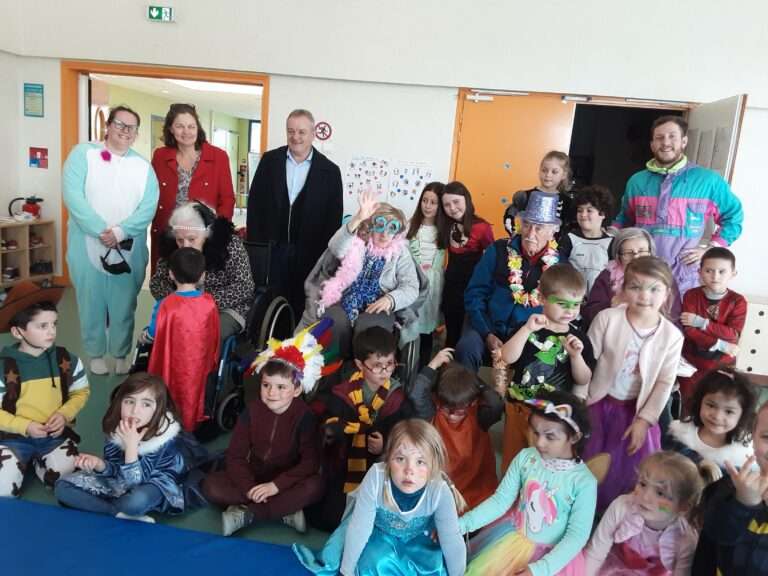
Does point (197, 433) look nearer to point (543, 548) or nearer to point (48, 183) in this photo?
point (543, 548)

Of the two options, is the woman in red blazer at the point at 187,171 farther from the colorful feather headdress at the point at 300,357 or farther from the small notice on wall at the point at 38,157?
the small notice on wall at the point at 38,157

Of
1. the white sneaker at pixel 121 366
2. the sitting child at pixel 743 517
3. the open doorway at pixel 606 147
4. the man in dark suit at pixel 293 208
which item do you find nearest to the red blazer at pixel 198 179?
the man in dark suit at pixel 293 208

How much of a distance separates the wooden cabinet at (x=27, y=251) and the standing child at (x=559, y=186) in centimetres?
443

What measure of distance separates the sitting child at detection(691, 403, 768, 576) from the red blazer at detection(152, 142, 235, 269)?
118 inches

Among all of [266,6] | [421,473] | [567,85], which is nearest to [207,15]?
[266,6]

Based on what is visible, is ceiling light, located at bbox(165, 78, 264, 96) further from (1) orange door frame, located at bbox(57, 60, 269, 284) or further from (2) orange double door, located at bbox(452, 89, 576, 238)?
(2) orange double door, located at bbox(452, 89, 576, 238)

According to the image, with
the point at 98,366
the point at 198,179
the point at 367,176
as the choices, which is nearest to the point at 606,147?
the point at 367,176

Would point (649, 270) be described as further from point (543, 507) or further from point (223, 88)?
point (223, 88)

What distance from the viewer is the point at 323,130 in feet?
17.0

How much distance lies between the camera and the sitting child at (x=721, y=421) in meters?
2.01

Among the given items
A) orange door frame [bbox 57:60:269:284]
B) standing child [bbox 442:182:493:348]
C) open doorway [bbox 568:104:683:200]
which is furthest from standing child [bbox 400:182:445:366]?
open doorway [bbox 568:104:683:200]

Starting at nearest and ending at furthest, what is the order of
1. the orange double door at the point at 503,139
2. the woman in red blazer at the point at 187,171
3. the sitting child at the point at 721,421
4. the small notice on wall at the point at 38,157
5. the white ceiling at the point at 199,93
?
the sitting child at the point at 721,421, the woman in red blazer at the point at 187,171, the orange double door at the point at 503,139, the small notice on wall at the point at 38,157, the white ceiling at the point at 199,93

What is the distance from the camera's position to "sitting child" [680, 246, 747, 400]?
8.82ft

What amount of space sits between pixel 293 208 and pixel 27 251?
333 centimetres
